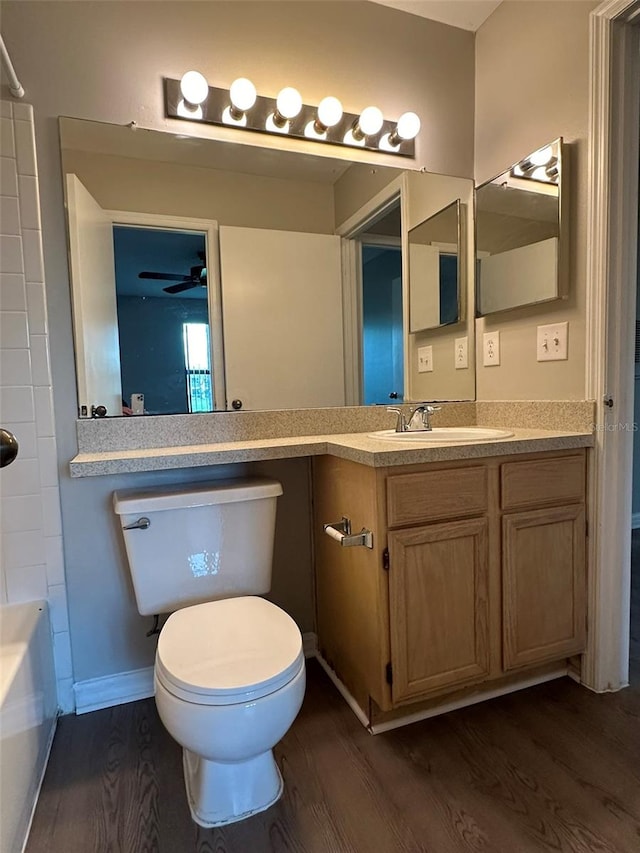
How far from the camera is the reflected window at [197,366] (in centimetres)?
167

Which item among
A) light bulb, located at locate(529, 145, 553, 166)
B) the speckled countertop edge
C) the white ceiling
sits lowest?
the speckled countertop edge

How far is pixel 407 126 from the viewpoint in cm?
188

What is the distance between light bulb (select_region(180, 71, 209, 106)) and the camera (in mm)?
1569

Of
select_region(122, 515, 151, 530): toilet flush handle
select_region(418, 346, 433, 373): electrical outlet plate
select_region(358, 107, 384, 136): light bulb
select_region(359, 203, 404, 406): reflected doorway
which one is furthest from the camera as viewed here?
select_region(418, 346, 433, 373): electrical outlet plate

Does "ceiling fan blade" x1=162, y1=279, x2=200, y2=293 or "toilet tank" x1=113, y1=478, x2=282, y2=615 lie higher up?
"ceiling fan blade" x1=162, y1=279, x2=200, y2=293

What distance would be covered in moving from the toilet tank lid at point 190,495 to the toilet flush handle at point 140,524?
3cm

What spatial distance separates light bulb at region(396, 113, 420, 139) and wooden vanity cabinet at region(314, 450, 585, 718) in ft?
4.27

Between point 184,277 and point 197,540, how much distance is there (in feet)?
2.87

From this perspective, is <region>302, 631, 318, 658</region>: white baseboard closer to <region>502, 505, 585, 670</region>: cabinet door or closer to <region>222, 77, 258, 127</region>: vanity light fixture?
<region>502, 505, 585, 670</region>: cabinet door

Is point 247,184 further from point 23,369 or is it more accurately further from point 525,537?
point 525,537

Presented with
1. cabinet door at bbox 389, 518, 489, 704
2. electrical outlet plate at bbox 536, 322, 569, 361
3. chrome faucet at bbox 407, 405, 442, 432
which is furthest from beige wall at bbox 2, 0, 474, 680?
electrical outlet plate at bbox 536, 322, 569, 361

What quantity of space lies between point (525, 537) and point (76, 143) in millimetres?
1866

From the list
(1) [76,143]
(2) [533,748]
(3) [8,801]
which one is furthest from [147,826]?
(1) [76,143]

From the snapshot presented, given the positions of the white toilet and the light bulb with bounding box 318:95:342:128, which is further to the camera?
the light bulb with bounding box 318:95:342:128
